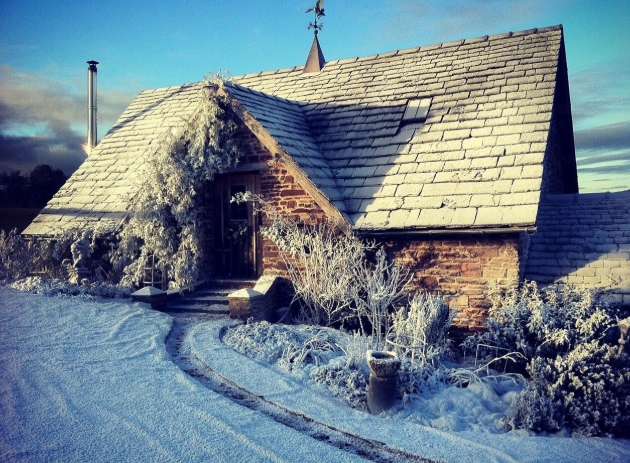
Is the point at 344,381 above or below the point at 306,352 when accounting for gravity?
below

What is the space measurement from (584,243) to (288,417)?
6.72 metres

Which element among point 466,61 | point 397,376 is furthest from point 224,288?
point 466,61

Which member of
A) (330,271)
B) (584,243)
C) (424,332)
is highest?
(584,243)

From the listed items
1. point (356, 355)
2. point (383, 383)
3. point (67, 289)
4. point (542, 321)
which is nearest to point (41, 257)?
point (67, 289)

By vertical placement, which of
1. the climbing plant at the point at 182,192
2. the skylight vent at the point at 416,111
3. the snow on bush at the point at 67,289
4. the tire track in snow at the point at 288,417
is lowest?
the tire track in snow at the point at 288,417

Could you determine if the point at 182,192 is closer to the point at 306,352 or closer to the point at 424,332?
the point at 306,352

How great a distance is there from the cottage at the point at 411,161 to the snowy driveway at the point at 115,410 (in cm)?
375

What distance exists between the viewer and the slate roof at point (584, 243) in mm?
7438

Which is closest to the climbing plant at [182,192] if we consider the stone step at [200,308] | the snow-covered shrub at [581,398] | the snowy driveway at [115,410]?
the stone step at [200,308]

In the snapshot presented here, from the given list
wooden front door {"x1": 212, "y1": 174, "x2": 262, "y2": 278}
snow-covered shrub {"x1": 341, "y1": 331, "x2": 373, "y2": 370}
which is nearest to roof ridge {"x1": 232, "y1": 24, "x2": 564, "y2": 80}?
wooden front door {"x1": 212, "y1": 174, "x2": 262, "y2": 278}

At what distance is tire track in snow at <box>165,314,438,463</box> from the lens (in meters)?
3.93

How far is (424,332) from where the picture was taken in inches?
244

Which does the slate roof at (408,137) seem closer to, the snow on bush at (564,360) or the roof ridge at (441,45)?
the roof ridge at (441,45)

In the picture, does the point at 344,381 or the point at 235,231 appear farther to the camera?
the point at 235,231
